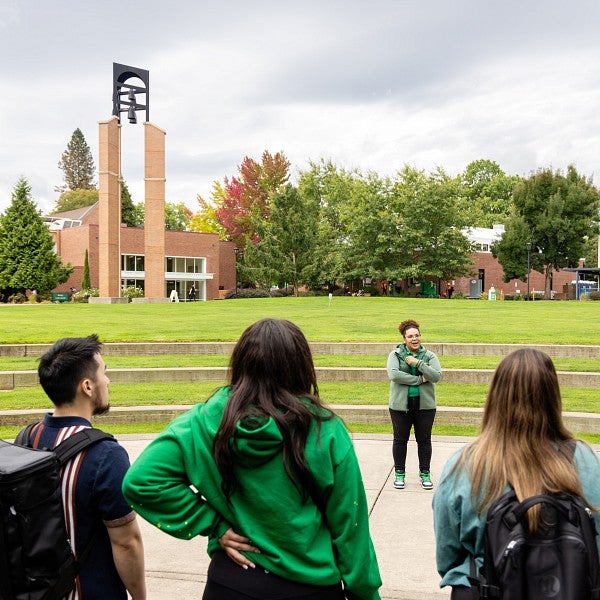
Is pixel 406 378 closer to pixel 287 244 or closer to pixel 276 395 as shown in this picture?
pixel 276 395

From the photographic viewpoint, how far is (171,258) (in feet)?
196

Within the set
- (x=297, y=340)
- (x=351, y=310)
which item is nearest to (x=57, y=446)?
(x=297, y=340)

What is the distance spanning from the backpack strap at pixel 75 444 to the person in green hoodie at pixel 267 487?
35cm

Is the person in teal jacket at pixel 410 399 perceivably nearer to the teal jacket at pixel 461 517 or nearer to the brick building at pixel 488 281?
the teal jacket at pixel 461 517

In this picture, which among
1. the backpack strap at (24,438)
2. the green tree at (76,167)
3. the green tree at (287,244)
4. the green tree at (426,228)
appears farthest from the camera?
the green tree at (76,167)

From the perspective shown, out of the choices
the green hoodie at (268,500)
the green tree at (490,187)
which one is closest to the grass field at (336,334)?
the green hoodie at (268,500)

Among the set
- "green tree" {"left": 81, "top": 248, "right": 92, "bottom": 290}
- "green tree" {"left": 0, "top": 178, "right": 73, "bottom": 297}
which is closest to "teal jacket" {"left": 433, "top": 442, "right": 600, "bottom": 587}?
"green tree" {"left": 0, "top": 178, "right": 73, "bottom": 297}

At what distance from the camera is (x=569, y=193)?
47.6 metres

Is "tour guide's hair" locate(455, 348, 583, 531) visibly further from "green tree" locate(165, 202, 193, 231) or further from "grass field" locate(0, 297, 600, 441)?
"green tree" locate(165, 202, 193, 231)

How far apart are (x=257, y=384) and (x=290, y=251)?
4263cm

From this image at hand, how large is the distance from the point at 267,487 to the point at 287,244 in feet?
139

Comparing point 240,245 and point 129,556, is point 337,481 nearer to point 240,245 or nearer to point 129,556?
point 129,556

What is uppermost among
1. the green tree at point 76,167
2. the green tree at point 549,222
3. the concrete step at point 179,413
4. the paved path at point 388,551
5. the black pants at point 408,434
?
the green tree at point 76,167

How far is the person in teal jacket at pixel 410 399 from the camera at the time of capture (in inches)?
267
